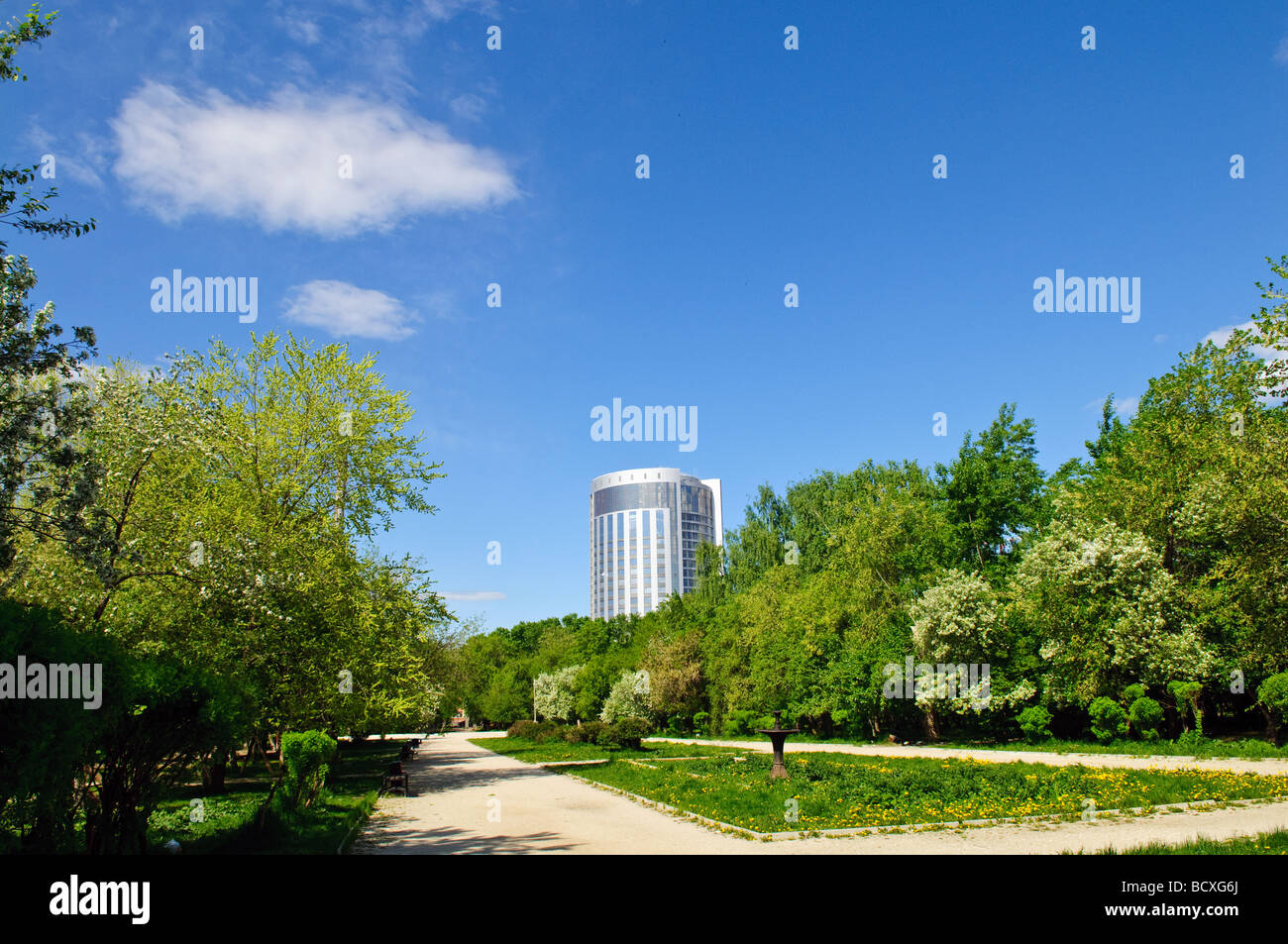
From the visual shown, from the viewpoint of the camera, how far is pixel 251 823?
1269 centimetres

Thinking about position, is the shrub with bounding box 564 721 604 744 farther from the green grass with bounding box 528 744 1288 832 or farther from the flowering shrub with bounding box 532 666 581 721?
the green grass with bounding box 528 744 1288 832

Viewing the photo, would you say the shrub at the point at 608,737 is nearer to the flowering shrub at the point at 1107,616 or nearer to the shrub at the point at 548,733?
the shrub at the point at 548,733

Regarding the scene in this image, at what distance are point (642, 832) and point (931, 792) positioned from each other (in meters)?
6.12

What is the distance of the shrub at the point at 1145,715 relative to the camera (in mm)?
24453

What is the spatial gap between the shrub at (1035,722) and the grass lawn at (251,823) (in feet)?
75.1

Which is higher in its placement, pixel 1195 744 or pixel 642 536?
pixel 642 536

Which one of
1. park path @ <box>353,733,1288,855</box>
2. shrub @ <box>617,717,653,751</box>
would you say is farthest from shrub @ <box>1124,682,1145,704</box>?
shrub @ <box>617,717,653,751</box>

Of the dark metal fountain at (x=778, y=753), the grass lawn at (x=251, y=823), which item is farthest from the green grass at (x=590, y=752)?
the grass lawn at (x=251, y=823)

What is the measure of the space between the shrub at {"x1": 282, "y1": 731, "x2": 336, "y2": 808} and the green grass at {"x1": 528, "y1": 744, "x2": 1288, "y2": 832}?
7.43m

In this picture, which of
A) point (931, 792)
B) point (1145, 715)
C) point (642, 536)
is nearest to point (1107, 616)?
point (1145, 715)

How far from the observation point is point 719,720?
154 feet

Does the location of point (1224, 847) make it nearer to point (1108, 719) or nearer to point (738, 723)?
point (1108, 719)
